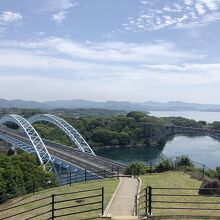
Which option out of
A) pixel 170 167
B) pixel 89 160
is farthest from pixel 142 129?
pixel 170 167

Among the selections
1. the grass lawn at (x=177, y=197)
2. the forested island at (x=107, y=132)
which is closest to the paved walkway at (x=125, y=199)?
the grass lawn at (x=177, y=197)

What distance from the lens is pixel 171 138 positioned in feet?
652

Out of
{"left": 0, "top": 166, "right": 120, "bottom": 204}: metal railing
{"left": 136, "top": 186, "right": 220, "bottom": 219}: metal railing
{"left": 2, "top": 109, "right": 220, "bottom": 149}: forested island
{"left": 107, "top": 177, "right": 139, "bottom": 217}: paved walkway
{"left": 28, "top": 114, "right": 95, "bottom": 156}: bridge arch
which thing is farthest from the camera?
{"left": 2, "top": 109, "right": 220, "bottom": 149}: forested island

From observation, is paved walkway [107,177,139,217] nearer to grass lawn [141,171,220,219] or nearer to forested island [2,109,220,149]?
grass lawn [141,171,220,219]

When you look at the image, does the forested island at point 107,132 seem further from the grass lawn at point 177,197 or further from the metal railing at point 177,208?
the metal railing at point 177,208

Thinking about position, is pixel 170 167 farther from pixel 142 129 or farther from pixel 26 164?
pixel 142 129

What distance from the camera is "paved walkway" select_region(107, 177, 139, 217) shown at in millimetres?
17391

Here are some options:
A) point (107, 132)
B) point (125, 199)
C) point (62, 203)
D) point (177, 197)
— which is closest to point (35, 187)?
point (62, 203)

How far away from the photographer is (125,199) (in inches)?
804

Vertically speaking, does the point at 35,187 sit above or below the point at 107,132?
above

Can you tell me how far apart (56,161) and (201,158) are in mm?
53213

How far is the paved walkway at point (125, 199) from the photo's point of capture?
1739 cm

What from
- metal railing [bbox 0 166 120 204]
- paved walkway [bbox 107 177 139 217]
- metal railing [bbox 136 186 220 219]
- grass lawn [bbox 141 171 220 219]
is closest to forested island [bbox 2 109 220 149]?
metal railing [bbox 0 166 120 204]

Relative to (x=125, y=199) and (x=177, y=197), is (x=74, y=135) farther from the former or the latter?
(x=177, y=197)
